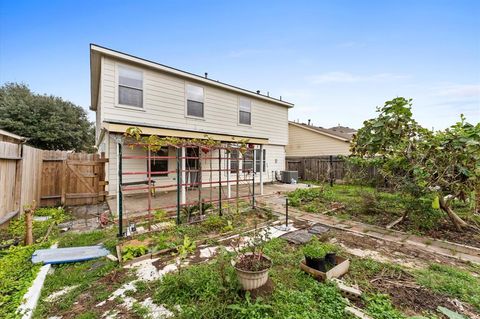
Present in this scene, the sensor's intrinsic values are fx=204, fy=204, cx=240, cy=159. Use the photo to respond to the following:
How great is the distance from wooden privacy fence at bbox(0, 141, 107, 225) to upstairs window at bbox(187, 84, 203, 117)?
4337mm

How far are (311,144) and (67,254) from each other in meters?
Result: 15.9

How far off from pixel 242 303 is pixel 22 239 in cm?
489

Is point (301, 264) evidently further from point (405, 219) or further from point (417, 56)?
point (417, 56)

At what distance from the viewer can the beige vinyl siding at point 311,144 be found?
14927 millimetres

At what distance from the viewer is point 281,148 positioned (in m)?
14.6

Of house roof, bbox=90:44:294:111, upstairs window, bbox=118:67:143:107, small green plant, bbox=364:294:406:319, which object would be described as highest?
house roof, bbox=90:44:294:111

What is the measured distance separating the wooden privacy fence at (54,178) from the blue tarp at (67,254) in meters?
2.72

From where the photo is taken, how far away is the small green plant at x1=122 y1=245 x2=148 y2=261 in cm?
352

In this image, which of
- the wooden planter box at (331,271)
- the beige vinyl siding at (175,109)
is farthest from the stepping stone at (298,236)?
the beige vinyl siding at (175,109)

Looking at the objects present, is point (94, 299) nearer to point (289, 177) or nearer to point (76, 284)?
point (76, 284)

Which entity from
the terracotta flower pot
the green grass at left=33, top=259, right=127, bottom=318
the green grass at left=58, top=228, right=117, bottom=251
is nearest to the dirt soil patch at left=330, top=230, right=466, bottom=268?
the terracotta flower pot

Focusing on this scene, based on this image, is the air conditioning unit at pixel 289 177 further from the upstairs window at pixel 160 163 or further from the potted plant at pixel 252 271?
the potted plant at pixel 252 271

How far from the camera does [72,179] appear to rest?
7367 mm

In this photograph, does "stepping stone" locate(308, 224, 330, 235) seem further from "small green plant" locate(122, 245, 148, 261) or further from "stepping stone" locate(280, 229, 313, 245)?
"small green plant" locate(122, 245, 148, 261)
